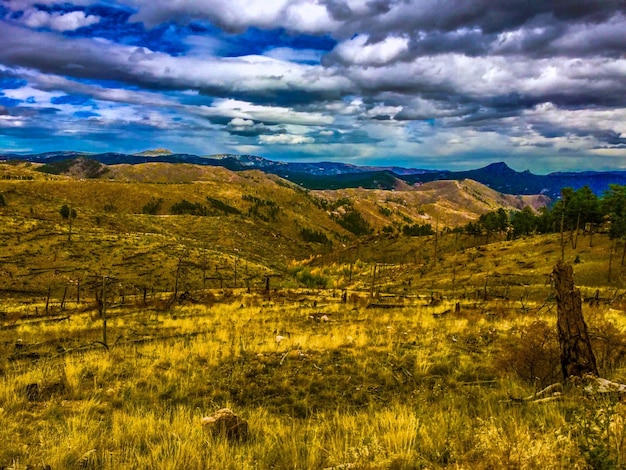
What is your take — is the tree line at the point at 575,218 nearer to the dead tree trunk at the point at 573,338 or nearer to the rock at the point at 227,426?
the dead tree trunk at the point at 573,338

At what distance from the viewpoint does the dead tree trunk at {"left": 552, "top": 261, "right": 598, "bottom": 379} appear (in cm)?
752


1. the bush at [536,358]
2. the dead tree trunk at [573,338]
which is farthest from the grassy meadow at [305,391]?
the dead tree trunk at [573,338]

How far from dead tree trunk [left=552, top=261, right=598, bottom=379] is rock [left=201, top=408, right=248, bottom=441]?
6024 millimetres

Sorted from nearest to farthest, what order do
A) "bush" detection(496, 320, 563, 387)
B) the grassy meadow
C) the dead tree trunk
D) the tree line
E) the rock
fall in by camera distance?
the grassy meadow
the rock
the dead tree trunk
"bush" detection(496, 320, 563, 387)
the tree line

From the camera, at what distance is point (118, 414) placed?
267 inches

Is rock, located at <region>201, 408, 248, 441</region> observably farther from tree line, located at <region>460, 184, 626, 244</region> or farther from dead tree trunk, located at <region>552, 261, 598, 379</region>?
tree line, located at <region>460, 184, 626, 244</region>

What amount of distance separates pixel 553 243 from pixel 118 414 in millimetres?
81172

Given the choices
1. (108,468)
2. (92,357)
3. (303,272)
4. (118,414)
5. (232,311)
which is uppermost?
(108,468)

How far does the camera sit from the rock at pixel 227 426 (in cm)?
585

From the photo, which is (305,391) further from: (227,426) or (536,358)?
(536,358)

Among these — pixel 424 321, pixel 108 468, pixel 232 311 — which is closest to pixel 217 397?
pixel 108 468

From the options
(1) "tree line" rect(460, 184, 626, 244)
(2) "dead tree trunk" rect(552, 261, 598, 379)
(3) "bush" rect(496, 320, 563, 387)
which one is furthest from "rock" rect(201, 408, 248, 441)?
(1) "tree line" rect(460, 184, 626, 244)

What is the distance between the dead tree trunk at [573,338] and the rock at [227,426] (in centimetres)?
602

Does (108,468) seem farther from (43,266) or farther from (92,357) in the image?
(43,266)
